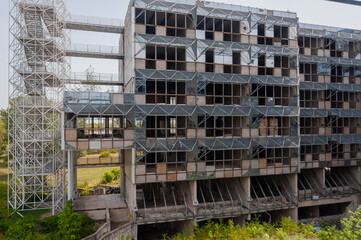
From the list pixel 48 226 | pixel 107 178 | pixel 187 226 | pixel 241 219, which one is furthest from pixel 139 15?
pixel 107 178

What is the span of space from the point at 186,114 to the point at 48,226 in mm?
14173

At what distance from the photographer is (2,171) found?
44125 millimetres

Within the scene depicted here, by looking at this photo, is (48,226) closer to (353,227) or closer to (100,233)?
(100,233)

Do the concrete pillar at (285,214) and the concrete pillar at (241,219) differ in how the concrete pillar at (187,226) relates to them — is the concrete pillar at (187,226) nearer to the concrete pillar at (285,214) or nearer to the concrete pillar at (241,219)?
the concrete pillar at (241,219)

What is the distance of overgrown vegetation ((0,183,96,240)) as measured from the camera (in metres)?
16.8

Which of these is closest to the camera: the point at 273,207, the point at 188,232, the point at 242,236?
the point at 242,236

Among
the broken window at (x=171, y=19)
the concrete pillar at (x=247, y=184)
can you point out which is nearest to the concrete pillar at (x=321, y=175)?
the concrete pillar at (x=247, y=184)

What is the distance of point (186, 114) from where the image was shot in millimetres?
21969

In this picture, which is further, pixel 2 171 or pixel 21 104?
pixel 2 171

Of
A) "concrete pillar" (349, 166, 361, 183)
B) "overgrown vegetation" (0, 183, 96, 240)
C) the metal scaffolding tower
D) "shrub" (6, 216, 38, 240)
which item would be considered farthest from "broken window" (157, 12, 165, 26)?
"concrete pillar" (349, 166, 361, 183)

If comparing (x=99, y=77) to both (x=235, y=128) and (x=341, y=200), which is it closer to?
(x=235, y=128)

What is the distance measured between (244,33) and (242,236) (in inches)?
706

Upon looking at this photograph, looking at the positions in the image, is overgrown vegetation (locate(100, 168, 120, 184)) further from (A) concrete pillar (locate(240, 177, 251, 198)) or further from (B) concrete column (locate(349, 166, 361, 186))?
(B) concrete column (locate(349, 166, 361, 186))

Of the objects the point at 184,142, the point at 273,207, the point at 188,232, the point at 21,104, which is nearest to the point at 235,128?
the point at 184,142
